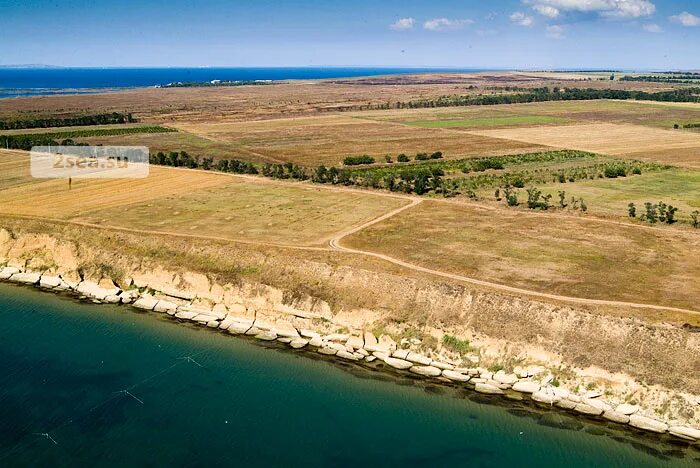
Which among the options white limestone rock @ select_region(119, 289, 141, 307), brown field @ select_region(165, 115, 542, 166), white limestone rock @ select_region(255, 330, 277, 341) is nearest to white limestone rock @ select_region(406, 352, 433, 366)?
white limestone rock @ select_region(255, 330, 277, 341)

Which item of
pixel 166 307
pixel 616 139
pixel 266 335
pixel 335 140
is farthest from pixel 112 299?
pixel 616 139

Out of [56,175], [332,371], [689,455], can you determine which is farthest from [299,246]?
[56,175]

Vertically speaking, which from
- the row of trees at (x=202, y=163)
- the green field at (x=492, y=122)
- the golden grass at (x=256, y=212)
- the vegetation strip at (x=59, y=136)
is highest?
the green field at (x=492, y=122)

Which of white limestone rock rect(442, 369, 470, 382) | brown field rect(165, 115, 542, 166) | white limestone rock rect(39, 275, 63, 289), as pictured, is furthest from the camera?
brown field rect(165, 115, 542, 166)

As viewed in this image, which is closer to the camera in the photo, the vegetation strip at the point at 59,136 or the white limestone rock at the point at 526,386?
the white limestone rock at the point at 526,386

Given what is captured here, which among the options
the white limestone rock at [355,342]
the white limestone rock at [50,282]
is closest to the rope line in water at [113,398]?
the white limestone rock at [355,342]

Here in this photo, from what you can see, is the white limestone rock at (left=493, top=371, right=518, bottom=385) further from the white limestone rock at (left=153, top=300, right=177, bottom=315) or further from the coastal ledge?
the white limestone rock at (left=153, top=300, right=177, bottom=315)

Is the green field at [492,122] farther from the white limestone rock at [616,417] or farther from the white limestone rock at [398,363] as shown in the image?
the white limestone rock at [616,417]
